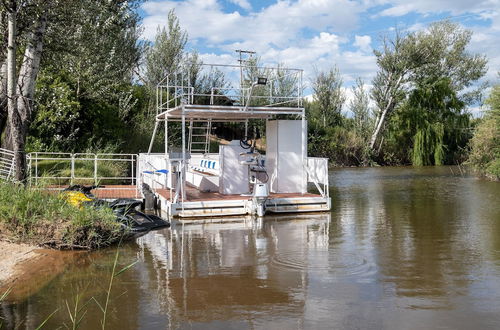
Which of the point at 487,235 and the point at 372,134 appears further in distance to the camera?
the point at 372,134

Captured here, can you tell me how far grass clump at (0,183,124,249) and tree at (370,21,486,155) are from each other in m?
32.1

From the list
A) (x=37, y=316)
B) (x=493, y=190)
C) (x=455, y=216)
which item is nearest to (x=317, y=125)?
(x=493, y=190)

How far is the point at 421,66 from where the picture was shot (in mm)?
37688

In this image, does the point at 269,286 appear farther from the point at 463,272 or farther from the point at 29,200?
the point at 29,200

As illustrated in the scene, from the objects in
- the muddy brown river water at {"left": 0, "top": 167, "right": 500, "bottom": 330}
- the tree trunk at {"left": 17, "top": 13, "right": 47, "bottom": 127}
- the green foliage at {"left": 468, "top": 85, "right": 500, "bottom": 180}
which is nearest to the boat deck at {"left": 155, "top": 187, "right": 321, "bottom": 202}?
the muddy brown river water at {"left": 0, "top": 167, "right": 500, "bottom": 330}

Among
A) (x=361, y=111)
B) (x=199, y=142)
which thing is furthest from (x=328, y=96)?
(x=199, y=142)

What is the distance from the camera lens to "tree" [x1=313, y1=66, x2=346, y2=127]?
133 feet

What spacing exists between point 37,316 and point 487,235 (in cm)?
833

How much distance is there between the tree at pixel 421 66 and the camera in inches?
1457

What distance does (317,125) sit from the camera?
3944cm

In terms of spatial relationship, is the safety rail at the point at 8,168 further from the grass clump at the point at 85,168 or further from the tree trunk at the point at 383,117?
the tree trunk at the point at 383,117

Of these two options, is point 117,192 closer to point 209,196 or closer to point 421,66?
point 209,196

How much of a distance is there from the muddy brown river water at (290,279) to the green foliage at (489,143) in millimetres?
12396

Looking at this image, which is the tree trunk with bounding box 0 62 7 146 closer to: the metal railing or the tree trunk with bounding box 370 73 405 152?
the metal railing
